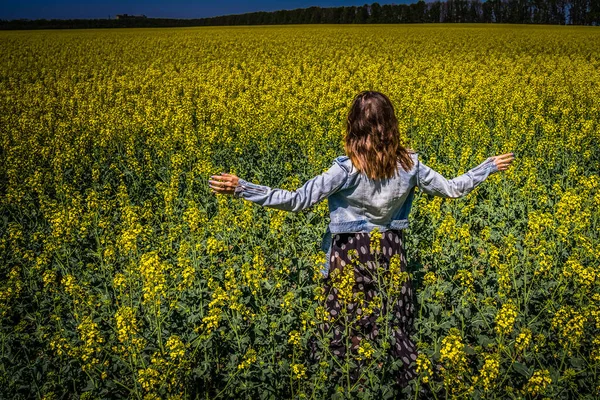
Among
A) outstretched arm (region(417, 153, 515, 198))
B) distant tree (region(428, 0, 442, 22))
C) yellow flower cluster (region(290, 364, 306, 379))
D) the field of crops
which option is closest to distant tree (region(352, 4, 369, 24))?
distant tree (region(428, 0, 442, 22))

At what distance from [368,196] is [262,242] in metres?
2.42

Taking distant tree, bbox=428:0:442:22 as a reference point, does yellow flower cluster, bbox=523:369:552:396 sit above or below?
below

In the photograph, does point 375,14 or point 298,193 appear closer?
point 298,193

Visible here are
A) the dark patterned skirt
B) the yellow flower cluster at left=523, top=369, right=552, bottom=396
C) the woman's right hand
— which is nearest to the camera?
the yellow flower cluster at left=523, top=369, right=552, bottom=396

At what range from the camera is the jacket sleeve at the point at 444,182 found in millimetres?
3539

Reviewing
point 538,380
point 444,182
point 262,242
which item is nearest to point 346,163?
point 444,182

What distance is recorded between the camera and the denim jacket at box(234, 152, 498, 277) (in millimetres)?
3359

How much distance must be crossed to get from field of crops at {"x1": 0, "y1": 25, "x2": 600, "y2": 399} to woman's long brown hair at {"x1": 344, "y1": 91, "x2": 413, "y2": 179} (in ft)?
3.33

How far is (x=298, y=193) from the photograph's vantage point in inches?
133

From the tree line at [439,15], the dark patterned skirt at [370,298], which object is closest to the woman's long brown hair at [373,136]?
the dark patterned skirt at [370,298]

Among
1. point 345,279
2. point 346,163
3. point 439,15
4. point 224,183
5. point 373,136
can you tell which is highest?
point 439,15

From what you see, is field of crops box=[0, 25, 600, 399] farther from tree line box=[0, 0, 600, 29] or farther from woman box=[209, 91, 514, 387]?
tree line box=[0, 0, 600, 29]

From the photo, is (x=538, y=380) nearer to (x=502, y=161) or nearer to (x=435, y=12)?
(x=502, y=161)

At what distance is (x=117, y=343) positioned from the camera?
407cm
